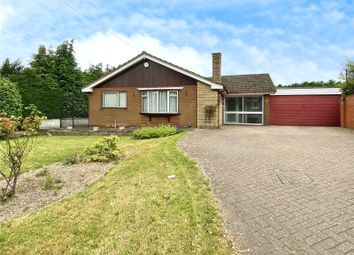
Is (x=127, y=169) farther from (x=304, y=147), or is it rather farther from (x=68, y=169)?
(x=304, y=147)

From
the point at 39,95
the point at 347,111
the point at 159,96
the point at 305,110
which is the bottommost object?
the point at 347,111

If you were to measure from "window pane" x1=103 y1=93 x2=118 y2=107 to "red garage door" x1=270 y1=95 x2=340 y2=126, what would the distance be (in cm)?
1248

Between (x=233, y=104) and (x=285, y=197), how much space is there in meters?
18.9

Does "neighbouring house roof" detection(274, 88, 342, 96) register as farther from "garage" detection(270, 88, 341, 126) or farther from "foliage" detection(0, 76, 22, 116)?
"foliage" detection(0, 76, 22, 116)

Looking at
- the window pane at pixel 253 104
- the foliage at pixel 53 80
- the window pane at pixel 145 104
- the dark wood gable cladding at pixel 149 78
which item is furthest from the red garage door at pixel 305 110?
the foliage at pixel 53 80

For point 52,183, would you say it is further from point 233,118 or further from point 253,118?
point 253,118

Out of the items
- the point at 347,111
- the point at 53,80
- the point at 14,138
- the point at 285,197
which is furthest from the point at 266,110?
the point at 53,80

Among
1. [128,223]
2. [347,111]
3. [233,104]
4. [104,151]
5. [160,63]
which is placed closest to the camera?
[128,223]

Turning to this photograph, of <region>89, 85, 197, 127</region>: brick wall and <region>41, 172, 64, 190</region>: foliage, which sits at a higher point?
<region>89, 85, 197, 127</region>: brick wall

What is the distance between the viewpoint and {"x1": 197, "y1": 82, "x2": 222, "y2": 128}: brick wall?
1845cm

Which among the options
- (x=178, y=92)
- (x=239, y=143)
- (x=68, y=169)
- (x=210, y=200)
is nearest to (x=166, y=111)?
(x=178, y=92)

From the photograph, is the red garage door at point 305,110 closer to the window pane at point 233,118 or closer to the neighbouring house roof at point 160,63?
the window pane at point 233,118

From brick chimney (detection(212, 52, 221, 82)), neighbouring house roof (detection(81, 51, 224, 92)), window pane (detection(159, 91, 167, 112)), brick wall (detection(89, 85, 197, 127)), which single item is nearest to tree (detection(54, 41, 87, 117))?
brick wall (detection(89, 85, 197, 127))

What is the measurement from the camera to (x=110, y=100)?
21.1 metres
